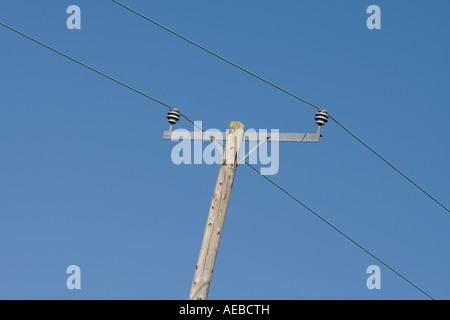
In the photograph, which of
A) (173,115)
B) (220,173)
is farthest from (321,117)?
(173,115)

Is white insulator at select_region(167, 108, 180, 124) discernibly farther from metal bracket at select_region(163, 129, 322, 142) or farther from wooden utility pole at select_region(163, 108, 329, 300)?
metal bracket at select_region(163, 129, 322, 142)

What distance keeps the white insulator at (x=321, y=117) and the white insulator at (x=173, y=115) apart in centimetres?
190

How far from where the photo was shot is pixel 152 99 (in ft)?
37.6

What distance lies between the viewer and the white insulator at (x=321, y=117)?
423 inches

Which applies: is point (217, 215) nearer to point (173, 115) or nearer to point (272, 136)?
point (272, 136)

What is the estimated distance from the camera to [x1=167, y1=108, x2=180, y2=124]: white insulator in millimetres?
11062

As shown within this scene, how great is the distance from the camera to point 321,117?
10.8 metres

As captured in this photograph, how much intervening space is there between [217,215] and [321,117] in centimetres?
218

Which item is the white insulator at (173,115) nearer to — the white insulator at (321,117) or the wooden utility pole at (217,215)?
the wooden utility pole at (217,215)

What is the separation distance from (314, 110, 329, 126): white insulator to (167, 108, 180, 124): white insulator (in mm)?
1903
